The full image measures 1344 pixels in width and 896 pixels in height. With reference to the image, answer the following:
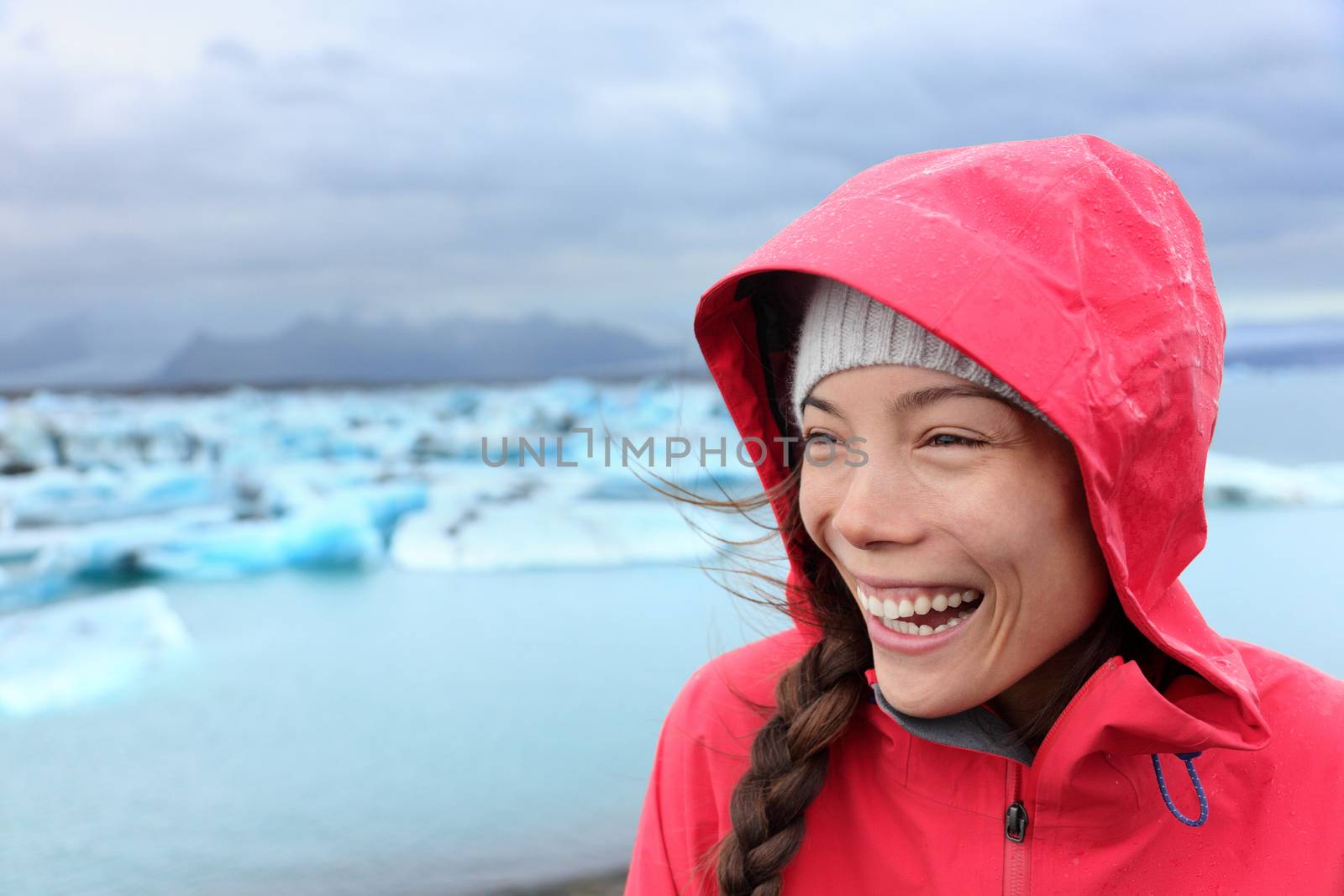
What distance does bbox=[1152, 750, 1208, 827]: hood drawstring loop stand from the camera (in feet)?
3.35

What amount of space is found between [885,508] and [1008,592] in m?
0.15

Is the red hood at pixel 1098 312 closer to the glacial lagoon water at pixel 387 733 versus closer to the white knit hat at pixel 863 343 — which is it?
the white knit hat at pixel 863 343

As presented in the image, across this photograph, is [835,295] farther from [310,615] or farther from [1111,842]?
[310,615]

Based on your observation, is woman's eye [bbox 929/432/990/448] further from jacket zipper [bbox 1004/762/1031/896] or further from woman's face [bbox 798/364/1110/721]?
jacket zipper [bbox 1004/762/1031/896]

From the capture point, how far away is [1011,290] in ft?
2.94

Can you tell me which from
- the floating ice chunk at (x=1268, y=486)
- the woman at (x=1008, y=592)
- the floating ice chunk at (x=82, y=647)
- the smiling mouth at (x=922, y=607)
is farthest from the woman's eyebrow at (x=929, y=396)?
A: the floating ice chunk at (x=1268, y=486)

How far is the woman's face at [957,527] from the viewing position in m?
0.96

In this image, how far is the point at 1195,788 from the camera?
108 centimetres

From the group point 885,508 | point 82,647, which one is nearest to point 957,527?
point 885,508

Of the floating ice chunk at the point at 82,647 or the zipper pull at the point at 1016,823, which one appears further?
the floating ice chunk at the point at 82,647

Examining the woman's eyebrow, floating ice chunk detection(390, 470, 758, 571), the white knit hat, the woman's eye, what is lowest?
floating ice chunk detection(390, 470, 758, 571)

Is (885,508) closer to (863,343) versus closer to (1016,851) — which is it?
(863,343)

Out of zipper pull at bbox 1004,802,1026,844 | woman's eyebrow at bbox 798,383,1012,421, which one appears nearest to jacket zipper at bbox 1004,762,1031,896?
zipper pull at bbox 1004,802,1026,844

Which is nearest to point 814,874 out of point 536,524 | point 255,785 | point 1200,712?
point 1200,712
